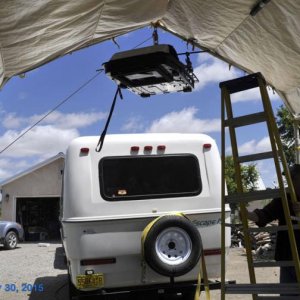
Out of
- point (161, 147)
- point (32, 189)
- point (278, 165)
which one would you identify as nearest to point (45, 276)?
point (161, 147)

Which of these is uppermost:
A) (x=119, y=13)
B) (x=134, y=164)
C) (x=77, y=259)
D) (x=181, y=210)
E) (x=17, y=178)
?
(x=17, y=178)

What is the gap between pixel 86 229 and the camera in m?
6.52

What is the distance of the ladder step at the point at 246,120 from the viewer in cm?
432

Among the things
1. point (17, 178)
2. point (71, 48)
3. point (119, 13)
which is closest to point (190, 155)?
point (71, 48)

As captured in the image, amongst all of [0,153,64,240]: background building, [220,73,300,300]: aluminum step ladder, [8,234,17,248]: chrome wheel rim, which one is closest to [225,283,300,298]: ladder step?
[220,73,300,300]: aluminum step ladder

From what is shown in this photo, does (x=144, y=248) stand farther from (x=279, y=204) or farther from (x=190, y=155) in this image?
(x=279, y=204)

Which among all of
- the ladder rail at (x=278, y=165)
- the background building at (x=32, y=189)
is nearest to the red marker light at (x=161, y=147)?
the ladder rail at (x=278, y=165)

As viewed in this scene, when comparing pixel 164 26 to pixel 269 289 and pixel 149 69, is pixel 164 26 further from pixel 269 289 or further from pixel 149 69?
pixel 269 289

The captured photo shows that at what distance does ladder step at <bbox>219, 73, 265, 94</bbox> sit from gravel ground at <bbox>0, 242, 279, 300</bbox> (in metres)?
Result: 4.67

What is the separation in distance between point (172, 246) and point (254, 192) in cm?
256

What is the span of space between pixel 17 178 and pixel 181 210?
883 inches

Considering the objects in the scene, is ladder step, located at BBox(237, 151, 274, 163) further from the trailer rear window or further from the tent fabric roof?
the trailer rear window

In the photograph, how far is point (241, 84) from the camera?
4.45m

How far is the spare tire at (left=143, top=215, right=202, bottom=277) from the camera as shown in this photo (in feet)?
20.8
